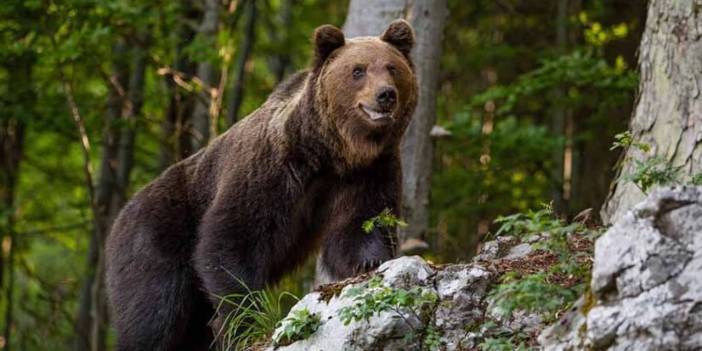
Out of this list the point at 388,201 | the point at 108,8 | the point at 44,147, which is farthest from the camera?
the point at 44,147

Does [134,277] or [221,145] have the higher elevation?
[221,145]

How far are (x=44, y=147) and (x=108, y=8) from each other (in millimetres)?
7267

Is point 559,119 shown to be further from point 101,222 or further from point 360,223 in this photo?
point 360,223

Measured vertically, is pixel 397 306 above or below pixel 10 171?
above

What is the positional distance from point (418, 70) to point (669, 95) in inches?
91.7

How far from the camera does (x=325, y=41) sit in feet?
25.1

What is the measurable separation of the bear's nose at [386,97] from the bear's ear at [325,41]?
705 millimetres

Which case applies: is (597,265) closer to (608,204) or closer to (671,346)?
(671,346)

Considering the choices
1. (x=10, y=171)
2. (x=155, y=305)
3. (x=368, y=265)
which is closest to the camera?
(x=368, y=265)

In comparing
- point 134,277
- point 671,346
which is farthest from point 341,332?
point 134,277

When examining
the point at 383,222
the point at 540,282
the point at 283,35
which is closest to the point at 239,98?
the point at 283,35

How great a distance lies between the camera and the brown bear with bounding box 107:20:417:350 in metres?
7.23

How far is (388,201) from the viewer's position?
7.32m

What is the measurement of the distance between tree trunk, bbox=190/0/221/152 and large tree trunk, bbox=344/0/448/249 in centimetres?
325
